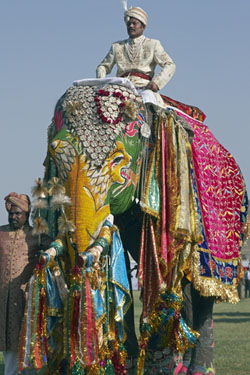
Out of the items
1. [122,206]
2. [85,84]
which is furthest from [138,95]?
[122,206]

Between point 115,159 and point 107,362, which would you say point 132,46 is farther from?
point 107,362

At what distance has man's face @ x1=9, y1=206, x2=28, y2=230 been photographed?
8.10 m

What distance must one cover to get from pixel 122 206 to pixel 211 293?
5.08 ft

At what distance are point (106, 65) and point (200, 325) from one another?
8.32 ft

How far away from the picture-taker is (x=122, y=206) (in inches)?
312

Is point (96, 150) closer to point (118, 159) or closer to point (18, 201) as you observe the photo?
point (118, 159)

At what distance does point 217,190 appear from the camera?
945 centimetres

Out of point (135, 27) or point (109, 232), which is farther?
point (135, 27)

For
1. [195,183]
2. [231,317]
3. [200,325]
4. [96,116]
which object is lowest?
[200,325]

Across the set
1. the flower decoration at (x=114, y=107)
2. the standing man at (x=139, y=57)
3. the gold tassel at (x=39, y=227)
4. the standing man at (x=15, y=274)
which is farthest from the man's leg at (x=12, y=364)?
the standing man at (x=139, y=57)

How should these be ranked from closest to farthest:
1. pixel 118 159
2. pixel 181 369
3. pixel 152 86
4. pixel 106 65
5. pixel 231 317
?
pixel 118 159 < pixel 152 86 < pixel 106 65 < pixel 181 369 < pixel 231 317

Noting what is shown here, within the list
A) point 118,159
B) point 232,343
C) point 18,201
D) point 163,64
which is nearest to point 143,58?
point 163,64

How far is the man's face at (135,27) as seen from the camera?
348 inches

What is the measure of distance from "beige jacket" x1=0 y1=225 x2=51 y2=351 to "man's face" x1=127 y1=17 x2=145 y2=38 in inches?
78.6
